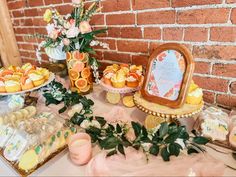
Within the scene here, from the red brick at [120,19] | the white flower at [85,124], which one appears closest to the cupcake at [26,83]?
the white flower at [85,124]

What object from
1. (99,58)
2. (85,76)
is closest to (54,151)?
(85,76)

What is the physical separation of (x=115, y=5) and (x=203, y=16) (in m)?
0.47

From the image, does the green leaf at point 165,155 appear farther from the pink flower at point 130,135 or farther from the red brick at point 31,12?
the red brick at point 31,12

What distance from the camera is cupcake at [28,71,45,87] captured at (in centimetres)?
111

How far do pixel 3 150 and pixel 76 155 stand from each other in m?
0.31

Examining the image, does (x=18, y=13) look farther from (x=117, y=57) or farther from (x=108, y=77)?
(x=108, y=77)

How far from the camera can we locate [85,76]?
3.74ft

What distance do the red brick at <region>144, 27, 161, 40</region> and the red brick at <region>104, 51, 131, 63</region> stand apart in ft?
0.58

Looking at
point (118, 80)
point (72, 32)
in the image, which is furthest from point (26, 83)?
point (118, 80)

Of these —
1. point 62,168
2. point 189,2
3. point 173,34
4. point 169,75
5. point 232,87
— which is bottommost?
point 62,168

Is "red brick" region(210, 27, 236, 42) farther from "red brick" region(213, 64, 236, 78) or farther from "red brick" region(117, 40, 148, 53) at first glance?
"red brick" region(117, 40, 148, 53)

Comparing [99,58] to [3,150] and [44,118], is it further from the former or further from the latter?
[3,150]

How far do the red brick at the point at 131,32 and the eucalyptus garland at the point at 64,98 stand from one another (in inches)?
16.4

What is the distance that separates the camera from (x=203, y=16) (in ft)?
2.79
